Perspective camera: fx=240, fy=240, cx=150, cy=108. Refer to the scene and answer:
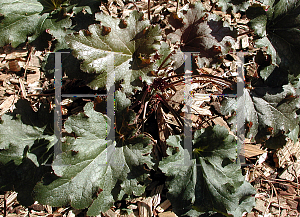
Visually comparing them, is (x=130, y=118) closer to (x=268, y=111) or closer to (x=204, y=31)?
(x=204, y=31)

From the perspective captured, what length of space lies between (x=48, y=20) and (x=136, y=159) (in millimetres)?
1337

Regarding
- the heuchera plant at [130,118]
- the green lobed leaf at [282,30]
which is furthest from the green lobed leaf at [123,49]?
the green lobed leaf at [282,30]

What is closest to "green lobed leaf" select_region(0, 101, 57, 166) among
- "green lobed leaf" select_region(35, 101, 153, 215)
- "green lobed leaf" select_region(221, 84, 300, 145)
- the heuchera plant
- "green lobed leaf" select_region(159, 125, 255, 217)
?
the heuchera plant

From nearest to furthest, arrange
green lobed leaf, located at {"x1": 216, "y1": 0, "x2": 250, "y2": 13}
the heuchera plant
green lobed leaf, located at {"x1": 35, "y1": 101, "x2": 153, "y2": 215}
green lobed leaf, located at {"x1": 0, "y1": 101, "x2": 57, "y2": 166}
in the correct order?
green lobed leaf, located at {"x1": 35, "y1": 101, "x2": 153, "y2": 215} → the heuchera plant → green lobed leaf, located at {"x1": 0, "y1": 101, "x2": 57, "y2": 166} → green lobed leaf, located at {"x1": 216, "y1": 0, "x2": 250, "y2": 13}

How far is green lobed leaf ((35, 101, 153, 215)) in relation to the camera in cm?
164

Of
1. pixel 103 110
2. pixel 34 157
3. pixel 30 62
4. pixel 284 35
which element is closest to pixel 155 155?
pixel 103 110

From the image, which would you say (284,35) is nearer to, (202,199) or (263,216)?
(202,199)

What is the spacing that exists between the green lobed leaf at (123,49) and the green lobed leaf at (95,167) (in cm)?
20

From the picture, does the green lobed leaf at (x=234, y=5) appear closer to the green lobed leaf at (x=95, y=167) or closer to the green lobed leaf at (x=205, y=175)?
the green lobed leaf at (x=205, y=175)

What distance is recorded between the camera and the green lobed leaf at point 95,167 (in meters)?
1.64

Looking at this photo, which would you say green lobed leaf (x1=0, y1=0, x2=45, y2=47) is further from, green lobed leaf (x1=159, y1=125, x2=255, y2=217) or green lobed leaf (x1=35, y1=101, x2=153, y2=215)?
green lobed leaf (x1=159, y1=125, x2=255, y2=217)

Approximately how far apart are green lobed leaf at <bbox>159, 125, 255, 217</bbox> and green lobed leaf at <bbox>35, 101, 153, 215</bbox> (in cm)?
22

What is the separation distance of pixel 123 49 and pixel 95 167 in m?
0.91

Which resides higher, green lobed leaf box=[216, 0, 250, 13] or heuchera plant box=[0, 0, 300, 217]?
green lobed leaf box=[216, 0, 250, 13]
